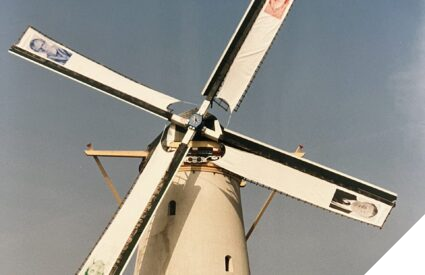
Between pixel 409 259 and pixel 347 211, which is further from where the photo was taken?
pixel 347 211

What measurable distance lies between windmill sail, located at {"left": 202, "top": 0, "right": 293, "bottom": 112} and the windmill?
3 centimetres

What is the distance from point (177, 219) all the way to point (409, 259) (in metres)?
8.23

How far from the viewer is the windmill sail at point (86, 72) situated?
14266 millimetres

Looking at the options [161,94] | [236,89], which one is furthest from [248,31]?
[161,94]

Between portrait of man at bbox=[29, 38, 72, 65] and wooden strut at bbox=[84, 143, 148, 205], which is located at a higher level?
portrait of man at bbox=[29, 38, 72, 65]

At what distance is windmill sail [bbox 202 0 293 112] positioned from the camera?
14133 mm

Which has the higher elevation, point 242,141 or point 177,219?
point 242,141

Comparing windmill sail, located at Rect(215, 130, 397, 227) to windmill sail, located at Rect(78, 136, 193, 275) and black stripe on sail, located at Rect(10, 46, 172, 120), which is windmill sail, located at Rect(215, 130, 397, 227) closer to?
windmill sail, located at Rect(78, 136, 193, 275)

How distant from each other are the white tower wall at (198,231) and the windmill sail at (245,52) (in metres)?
2.09

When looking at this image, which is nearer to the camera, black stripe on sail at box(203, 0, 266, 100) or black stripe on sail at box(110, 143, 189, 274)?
black stripe on sail at box(110, 143, 189, 274)

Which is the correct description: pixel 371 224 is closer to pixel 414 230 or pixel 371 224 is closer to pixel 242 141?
pixel 242 141

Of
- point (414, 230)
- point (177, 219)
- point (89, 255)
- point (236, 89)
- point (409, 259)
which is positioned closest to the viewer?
point (414, 230)

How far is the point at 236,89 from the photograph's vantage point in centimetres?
1420

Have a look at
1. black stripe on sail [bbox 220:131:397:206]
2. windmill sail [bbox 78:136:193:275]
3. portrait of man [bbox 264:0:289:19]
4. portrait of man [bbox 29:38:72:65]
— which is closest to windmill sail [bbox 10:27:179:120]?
portrait of man [bbox 29:38:72:65]
